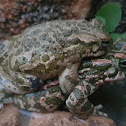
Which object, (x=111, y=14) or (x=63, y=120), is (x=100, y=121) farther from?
(x=111, y=14)

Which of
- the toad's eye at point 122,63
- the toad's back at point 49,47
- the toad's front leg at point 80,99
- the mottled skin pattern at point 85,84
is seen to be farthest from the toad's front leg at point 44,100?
the toad's eye at point 122,63

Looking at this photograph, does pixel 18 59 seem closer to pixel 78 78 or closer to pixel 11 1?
pixel 78 78

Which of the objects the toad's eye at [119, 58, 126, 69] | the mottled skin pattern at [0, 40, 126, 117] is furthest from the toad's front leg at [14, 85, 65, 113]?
the toad's eye at [119, 58, 126, 69]

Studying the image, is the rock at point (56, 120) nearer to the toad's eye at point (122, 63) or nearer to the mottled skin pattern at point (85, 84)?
the mottled skin pattern at point (85, 84)

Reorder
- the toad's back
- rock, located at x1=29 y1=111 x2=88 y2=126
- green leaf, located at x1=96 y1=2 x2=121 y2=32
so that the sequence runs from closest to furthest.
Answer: the toad's back → rock, located at x1=29 y1=111 x2=88 y2=126 → green leaf, located at x1=96 y1=2 x2=121 y2=32

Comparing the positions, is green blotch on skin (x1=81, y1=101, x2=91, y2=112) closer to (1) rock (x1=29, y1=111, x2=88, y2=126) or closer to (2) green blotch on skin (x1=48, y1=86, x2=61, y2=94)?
(1) rock (x1=29, y1=111, x2=88, y2=126)

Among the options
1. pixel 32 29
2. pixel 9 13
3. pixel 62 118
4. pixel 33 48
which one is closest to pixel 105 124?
pixel 62 118

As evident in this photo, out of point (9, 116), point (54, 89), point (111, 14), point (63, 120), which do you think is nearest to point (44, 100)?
point (54, 89)
